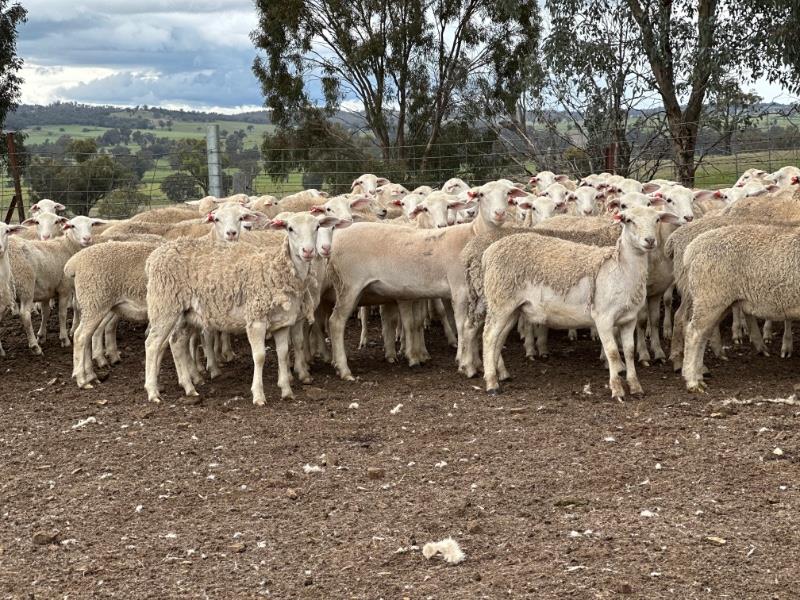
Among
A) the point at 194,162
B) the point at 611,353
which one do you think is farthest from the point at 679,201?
A: the point at 194,162

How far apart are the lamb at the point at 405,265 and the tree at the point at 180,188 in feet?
46.0

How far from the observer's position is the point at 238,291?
30.4 ft

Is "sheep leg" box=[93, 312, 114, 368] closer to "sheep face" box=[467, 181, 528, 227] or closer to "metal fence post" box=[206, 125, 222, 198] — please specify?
"sheep face" box=[467, 181, 528, 227]

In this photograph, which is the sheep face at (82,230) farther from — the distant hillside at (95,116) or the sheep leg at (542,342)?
the distant hillside at (95,116)

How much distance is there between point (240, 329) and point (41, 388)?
2350 millimetres

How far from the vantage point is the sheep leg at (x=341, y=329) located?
33.8 ft

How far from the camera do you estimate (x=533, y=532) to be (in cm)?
604

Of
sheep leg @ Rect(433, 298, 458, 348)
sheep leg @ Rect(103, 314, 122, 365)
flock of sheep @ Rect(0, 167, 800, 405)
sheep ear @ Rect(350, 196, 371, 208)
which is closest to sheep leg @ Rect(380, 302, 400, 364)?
flock of sheep @ Rect(0, 167, 800, 405)

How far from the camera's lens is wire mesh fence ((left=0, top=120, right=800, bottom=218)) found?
68.1 feet

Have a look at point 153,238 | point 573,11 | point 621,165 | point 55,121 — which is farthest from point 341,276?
point 55,121

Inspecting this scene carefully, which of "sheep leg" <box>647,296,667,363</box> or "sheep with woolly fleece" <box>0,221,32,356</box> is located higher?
"sheep with woolly fleece" <box>0,221,32,356</box>

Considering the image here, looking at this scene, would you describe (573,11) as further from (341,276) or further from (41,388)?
(41,388)

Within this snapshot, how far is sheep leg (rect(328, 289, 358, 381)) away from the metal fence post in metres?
9.63

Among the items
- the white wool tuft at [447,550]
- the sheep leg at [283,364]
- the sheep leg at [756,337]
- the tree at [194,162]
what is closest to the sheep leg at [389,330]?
the sheep leg at [283,364]
